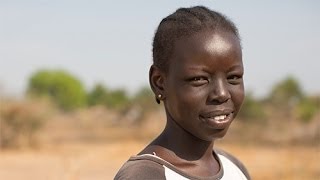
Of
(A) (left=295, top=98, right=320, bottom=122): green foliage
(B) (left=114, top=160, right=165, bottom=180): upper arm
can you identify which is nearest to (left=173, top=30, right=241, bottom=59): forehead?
(B) (left=114, top=160, right=165, bottom=180): upper arm

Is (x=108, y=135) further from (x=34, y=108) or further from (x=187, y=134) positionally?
(x=187, y=134)

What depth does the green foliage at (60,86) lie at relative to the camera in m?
33.2

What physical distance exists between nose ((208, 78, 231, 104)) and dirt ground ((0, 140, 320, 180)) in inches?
314

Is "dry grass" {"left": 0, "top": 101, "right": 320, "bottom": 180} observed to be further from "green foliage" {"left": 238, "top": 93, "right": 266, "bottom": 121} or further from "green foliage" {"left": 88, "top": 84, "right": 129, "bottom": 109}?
"green foliage" {"left": 88, "top": 84, "right": 129, "bottom": 109}

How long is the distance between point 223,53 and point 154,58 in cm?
19

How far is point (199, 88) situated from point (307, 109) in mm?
21632

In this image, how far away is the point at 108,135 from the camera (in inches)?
890

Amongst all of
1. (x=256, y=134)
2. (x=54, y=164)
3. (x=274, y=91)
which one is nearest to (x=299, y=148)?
(x=256, y=134)

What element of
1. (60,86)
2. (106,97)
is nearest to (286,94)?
(106,97)

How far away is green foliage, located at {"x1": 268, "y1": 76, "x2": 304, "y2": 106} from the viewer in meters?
21.8

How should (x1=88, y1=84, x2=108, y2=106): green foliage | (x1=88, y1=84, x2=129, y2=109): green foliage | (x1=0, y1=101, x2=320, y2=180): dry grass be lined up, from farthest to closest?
1. (x1=88, y1=84, x2=108, y2=106): green foliage
2. (x1=88, y1=84, x2=129, y2=109): green foliage
3. (x1=0, y1=101, x2=320, y2=180): dry grass

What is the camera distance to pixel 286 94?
22.6 metres

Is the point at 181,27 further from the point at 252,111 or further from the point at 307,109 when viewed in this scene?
the point at 307,109

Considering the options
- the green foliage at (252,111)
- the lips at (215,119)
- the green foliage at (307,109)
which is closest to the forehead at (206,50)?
the lips at (215,119)
